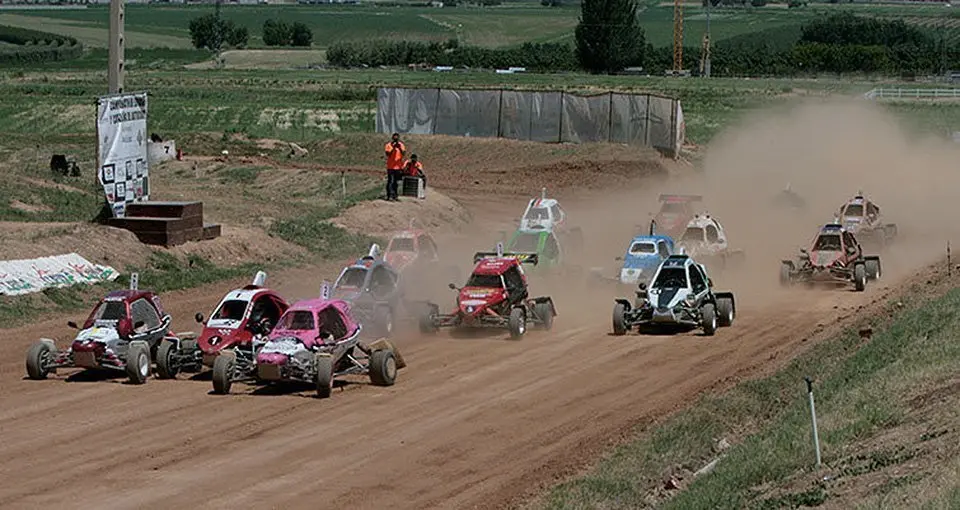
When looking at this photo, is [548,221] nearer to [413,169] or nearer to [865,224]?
[413,169]

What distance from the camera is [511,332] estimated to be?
3288 centimetres

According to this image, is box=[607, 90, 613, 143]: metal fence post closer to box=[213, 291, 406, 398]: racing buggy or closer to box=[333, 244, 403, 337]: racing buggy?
box=[333, 244, 403, 337]: racing buggy

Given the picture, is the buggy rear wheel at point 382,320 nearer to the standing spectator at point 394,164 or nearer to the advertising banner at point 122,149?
the advertising banner at point 122,149

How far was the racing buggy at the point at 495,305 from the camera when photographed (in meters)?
33.1

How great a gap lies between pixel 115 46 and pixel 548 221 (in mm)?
12740

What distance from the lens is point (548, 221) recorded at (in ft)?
148

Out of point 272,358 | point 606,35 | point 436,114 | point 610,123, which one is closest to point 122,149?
point 272,358

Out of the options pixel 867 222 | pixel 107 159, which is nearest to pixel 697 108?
pixel 867 222

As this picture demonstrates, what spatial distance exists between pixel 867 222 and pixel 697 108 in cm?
5369

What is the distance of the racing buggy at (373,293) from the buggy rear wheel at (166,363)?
4.71 metres

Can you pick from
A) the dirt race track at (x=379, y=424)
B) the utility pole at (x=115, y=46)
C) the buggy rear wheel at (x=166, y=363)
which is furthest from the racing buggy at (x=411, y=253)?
the buggy rear wheel at (x=166, y=363)

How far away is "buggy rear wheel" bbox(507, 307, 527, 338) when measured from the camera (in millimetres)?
32750

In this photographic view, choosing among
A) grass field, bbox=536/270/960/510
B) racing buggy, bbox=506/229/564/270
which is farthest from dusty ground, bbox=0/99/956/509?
racing buggy, bbox=506/229/564/270

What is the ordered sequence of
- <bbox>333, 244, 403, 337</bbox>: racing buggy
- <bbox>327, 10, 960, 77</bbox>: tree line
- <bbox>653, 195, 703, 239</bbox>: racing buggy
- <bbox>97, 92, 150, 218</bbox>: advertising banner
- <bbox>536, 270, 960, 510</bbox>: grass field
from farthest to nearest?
<bbox>327, 10, 960, 77</bbox>: tree line < <bbox>653, 195, 703, 239</bbox>: racing buggy < <bbox>97, 92, 150, 218</bbox>: advertising banner < <bbox>333, 244, 403, 337</bbox>: racing buggy < <bbox>536, 270, 960, 510</bbox>: grass field
